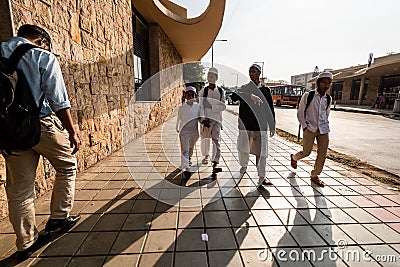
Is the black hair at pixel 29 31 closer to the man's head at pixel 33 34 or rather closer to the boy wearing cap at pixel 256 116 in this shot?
the man's head at pixel 33 34

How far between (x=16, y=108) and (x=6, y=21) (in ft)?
4.38

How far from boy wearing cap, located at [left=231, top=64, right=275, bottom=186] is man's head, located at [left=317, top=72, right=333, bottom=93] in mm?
749

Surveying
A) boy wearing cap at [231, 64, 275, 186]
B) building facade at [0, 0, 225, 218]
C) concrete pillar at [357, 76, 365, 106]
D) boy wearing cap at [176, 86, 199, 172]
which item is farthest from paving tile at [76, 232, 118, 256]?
concrete pillar at [357, 76, 365, 106]

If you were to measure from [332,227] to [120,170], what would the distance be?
306cm

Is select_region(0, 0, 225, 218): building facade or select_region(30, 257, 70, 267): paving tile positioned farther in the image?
select_region(0, 0, 225, 218): building facade

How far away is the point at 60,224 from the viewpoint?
82.7 inches

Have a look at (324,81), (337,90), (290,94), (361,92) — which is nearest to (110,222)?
(324,81)

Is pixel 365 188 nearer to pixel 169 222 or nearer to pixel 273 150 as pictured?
pixel 273 150

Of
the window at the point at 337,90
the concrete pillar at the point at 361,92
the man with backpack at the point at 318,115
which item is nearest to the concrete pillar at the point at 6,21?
the man with backpack at the point at 318,115

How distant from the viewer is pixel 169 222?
2.28 metres

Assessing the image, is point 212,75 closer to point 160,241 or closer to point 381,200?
point 160,241

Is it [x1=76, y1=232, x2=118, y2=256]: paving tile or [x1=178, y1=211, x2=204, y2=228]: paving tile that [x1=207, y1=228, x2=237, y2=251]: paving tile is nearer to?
[x1=178, y1=211, x2=204, y2=228]: paving tile

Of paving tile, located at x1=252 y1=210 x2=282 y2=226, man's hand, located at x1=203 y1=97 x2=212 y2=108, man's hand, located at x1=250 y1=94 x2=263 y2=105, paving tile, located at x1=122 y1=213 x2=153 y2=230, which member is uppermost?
man's hand, located at x1=250 y1=94 x2=263 y2=105

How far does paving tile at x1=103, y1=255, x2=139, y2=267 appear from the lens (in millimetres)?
1728
